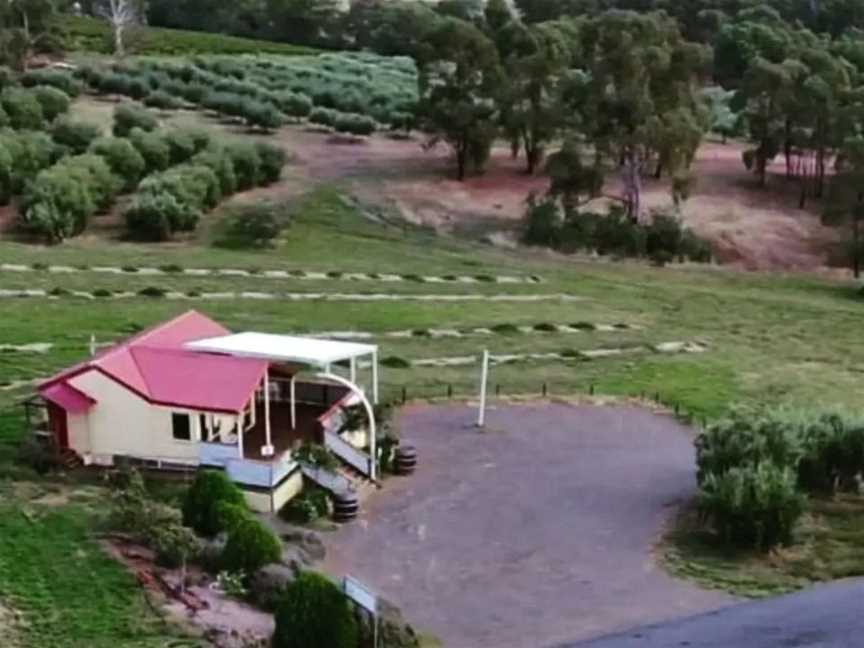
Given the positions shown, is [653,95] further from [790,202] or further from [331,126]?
[331,126]

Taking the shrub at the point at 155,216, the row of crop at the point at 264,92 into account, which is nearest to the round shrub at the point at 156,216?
the shrub at the point at 155,216

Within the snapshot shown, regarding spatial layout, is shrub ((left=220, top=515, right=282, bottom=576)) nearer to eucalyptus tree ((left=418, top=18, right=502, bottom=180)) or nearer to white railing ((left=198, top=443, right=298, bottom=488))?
white railing ((left=198, top=443, right=298, bottom=488))

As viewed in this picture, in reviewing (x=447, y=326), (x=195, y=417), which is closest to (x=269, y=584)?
(x=195, y=417)

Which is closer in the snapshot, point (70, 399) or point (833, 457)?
point (70, 399)

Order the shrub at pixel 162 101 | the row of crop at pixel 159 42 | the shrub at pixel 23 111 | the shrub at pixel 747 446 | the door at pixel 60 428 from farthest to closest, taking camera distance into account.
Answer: the row of crop at pixel 159 42
the shrub at pixel 162 101
the shrub at pixel 23 111
the door at pixel 60 428
the shrub at pixel 747 446

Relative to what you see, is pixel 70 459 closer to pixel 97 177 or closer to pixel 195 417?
pixel 195 417

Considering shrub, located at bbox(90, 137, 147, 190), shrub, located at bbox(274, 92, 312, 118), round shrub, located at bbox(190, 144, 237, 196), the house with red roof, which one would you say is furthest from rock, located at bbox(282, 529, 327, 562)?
shrub, located at bbox(274, 92, 312, 118)

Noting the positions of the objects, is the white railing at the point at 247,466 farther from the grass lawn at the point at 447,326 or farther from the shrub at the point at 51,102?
the shrub at the point at 51,102

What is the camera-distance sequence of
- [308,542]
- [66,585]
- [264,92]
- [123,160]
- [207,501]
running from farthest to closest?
1. [264,92]
2. [123,160]
3. [308,542]
4. [207,501]
5. [66,585]
